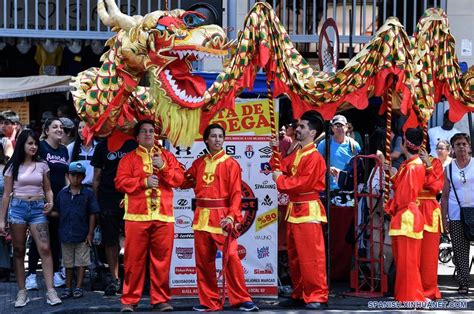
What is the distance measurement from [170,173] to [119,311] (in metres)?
1.45

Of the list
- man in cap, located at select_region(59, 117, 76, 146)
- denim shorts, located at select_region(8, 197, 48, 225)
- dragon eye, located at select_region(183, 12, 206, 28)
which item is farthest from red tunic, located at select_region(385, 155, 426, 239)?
man in cap, located at select_region(59, 117, 76, 146)

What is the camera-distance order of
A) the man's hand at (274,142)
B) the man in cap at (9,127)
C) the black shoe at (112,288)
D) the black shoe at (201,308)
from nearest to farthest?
the black shoe at (201,308)
the man's hand at (274,142)
the black shoe at (112,288)
the man in cap at (9,127)

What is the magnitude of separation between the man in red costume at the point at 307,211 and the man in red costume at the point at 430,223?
1077 mm

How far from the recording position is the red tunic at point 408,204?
9.83 m

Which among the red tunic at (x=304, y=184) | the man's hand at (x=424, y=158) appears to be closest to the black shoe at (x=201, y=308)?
the red tunic at (x=304, y=184)

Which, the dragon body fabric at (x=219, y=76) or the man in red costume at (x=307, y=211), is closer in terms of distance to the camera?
the dragon body fabric at (x=219, y=76)

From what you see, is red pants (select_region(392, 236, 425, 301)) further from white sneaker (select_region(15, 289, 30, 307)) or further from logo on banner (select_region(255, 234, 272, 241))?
white sneaker (select_region(15, 289, 30, 307))

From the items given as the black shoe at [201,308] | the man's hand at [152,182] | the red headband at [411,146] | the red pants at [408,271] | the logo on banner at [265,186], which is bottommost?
the black shoe at [201,308]

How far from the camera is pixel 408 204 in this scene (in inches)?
388

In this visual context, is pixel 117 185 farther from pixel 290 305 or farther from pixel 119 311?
pixel 290 305

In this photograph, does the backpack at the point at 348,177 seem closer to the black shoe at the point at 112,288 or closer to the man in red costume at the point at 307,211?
the man in red costume at the point at 307,211

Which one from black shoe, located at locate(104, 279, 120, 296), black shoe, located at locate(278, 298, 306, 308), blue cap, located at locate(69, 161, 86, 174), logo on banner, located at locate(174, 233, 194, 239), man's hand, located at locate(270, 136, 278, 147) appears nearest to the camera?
man's hand, located at locate(270, 136, 278, 147)

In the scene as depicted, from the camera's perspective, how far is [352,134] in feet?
44.2

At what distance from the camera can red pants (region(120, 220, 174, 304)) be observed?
9.57m
